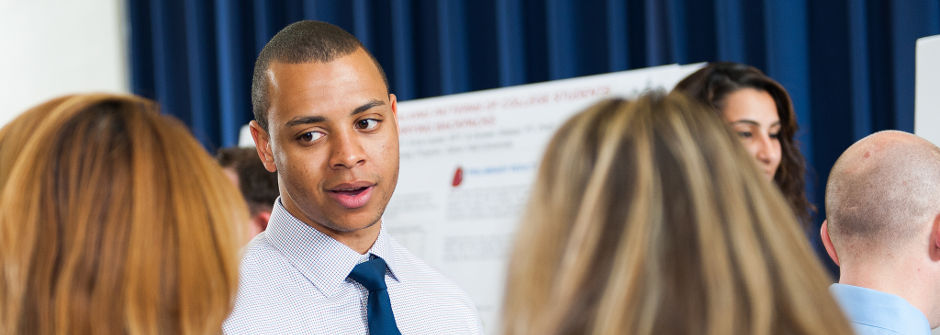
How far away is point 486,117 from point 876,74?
1.32 m

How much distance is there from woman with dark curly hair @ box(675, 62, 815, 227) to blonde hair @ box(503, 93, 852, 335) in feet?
5.38

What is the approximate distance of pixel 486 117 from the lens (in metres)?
3.14

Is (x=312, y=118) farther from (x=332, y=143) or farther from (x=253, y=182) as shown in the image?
(x=253, y=182)

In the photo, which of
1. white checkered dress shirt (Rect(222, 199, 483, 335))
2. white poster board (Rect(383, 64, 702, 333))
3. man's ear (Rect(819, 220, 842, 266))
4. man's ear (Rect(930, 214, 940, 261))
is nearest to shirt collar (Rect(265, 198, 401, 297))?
white checkered dress shirt (Rect(222, 199, 483, 335))

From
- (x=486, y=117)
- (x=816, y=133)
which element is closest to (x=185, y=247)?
(x=486, y=117)

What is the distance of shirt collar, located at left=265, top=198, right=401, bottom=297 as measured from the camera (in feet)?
5.14

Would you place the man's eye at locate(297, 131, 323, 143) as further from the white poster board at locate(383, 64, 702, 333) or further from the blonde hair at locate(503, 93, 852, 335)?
the white poster board at locate(383, 64, 702, 333)

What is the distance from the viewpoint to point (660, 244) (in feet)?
2.53

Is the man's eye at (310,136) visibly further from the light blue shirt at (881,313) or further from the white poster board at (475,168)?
the white poster board at (475,168)

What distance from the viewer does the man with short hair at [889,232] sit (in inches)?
62.1

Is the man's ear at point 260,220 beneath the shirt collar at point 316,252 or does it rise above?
beneath

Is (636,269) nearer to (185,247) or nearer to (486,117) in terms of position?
(185,247)

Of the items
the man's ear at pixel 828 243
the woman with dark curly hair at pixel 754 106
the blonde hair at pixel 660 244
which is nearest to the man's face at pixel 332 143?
the blonde hair at pixel 660 244

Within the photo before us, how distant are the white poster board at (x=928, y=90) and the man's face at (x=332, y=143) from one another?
58.7 inches
